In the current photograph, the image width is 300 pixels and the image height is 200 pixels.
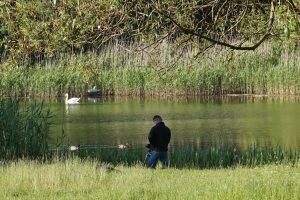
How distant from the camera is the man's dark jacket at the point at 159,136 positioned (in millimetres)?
16250

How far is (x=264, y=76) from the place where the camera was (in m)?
44.0

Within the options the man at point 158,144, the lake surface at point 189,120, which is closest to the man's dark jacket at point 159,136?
the man at point 158,144

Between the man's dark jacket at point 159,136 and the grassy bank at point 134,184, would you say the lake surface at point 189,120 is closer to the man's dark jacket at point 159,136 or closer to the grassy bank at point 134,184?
the man's dark jacket at point 159,136

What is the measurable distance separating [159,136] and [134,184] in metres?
5.44

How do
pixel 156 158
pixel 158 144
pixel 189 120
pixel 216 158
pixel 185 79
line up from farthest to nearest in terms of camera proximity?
pixel 185 79 < pixel 189 120 < pixel 216 158 < pixel 158 144 < pixel 156 158

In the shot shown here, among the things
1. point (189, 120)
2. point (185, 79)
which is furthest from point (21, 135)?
point (185, 79)

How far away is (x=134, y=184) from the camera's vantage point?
11.0 m

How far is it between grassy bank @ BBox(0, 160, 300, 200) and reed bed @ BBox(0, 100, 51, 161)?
3.50 m

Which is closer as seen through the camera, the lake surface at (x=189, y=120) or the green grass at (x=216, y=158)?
the green grass at (x=216, y=158)

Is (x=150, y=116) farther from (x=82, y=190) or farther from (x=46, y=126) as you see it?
(x=82, y=190)

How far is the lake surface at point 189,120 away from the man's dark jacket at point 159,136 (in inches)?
221

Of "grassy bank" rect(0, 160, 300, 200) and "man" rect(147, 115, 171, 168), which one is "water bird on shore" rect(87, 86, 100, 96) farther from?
"grassy bank" rect(0, 160, 300, 200)

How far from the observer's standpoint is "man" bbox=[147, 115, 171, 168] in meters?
16.1

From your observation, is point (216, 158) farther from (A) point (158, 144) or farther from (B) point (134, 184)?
(B) point (134, 184)
